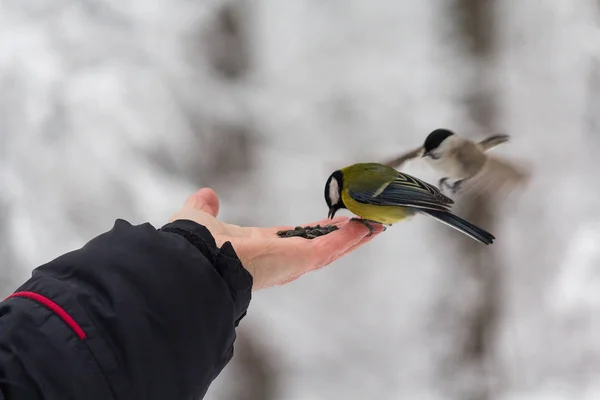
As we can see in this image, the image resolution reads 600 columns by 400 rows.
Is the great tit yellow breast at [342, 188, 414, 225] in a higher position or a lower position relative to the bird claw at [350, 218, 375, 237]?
higher

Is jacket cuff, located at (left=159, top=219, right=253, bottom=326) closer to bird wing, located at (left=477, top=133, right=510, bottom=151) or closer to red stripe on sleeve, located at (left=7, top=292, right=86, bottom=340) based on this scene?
red stripe on sleeve, located at (left=7, top=292, right=86, bottom=340)

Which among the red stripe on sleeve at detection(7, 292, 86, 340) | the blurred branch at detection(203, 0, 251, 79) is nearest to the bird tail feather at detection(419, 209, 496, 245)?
the red stripe on sleeve at detection(7, 292, 86, 340)

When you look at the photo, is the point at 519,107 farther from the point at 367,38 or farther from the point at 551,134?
the point at 367,38

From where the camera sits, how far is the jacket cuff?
85 cm

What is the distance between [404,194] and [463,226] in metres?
0.15

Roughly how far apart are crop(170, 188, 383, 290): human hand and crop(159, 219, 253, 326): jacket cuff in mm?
245

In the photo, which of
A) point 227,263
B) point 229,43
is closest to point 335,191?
point 227,263

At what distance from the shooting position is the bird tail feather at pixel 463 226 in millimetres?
1069

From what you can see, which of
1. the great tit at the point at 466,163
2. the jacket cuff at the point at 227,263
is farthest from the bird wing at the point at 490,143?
the jacket cuff at the point at 227,263

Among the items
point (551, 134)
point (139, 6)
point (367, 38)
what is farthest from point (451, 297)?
point (139, 6)

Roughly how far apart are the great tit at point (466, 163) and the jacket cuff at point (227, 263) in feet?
1.64

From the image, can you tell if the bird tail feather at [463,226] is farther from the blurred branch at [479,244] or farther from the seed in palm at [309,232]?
the blurred branch at [479,244]

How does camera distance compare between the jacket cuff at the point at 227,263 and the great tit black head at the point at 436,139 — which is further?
the great tit black head at the point at 436,139

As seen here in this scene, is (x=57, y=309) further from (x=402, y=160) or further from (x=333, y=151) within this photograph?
(x=333, y=151)
